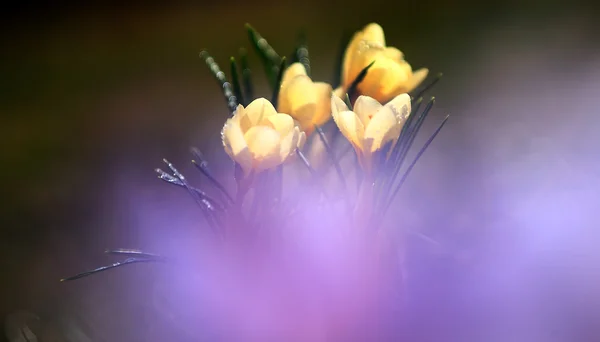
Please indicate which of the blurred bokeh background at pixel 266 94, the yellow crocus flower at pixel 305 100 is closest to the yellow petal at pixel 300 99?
the yellow crocus flower at pixel 305 100

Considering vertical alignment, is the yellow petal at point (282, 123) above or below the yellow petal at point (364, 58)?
below

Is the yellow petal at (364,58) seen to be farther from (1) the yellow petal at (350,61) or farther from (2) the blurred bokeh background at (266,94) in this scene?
(2) the blurred bokeh background at (266,94)

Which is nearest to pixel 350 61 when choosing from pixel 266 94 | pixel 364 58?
pixel 364 58

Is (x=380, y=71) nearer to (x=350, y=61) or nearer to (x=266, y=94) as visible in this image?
(x=350, y=61)

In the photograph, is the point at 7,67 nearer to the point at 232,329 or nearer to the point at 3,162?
the point at 3,162

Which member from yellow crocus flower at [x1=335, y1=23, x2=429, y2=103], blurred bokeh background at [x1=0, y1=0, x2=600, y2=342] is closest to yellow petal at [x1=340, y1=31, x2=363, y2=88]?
yellow crocus flower at [x1=335, y1=23, x2=429, y2=103]

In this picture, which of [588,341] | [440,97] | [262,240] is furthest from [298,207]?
[440,97]
